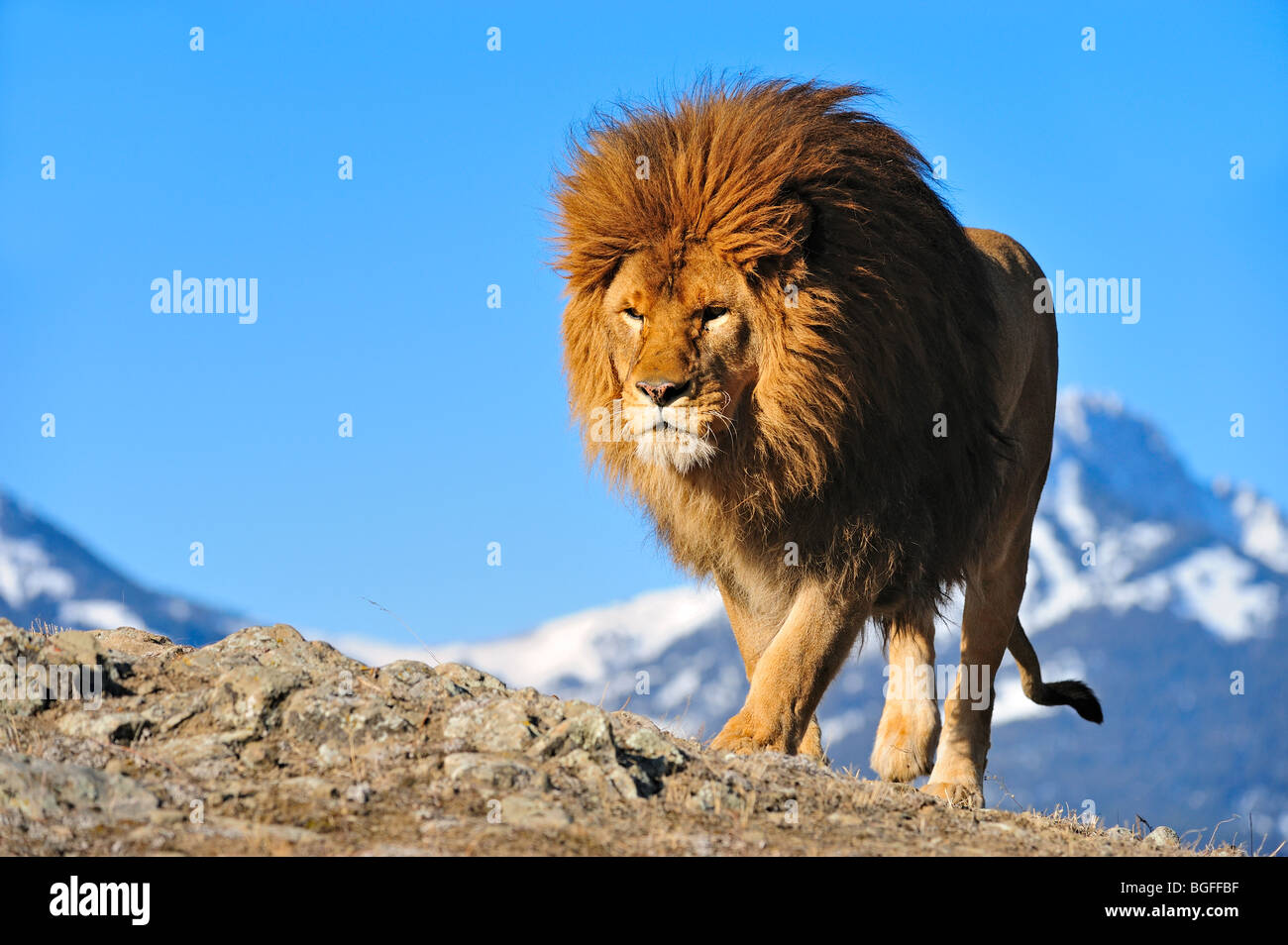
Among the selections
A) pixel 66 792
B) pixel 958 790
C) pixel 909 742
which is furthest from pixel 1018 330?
pixel 66 792

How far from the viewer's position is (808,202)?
6.90 meters

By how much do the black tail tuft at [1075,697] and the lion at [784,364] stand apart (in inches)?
103

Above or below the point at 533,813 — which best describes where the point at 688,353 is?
above

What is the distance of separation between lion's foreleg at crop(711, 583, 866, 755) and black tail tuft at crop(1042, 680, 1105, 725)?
12.4ft

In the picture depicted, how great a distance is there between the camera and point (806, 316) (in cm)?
669

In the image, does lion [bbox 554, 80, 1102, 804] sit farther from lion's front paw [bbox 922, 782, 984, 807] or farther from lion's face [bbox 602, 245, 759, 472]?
lion's front paw [bbox 922, 782, 984, 807]

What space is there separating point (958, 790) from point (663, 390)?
3.53 metres

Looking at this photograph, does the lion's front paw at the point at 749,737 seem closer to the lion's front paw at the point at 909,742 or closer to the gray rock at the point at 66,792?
the lion's front paw at the point at 909,742

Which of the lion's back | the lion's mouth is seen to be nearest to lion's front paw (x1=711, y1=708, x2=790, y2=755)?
the lion's mouth

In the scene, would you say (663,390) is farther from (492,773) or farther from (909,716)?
(909,716)

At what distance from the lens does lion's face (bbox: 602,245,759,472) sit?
257 inches
